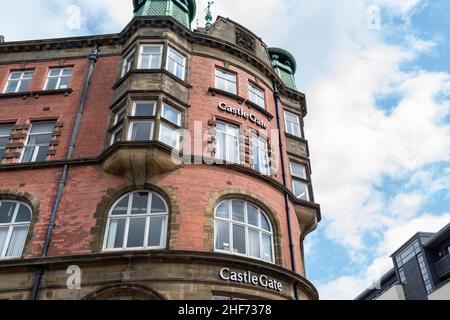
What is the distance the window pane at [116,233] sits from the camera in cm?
1421

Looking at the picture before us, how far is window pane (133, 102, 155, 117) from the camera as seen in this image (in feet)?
55.5

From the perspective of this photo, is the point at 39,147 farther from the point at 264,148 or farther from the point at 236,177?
the point at 264,148

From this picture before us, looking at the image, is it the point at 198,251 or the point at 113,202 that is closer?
the point at 198,251

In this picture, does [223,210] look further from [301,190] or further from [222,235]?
[301,190]

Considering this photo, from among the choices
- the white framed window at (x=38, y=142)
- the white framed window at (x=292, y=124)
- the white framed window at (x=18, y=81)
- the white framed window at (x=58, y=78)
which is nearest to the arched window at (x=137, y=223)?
the white framed window at (x=38, y=142)

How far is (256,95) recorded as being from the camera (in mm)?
20797

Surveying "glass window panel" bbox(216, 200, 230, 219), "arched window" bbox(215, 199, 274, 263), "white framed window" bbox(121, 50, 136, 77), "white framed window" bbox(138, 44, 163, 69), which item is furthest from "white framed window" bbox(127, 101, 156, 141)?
"arched window" bbox(215, 199, 274, 263)

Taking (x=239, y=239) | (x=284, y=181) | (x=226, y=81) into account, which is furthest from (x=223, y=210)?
(x=226, y=81)

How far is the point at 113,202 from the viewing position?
1520cm

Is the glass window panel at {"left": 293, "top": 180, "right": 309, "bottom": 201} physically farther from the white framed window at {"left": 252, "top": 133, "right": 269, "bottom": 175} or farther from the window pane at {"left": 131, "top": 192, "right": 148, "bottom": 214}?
the window pane at {"left": 131, "top": 192, "right": 148, "bottom": 214}

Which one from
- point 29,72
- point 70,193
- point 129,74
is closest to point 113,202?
point 70,193

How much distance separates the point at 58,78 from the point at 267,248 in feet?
43.0

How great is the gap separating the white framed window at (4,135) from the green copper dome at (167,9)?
8272mm

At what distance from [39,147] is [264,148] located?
9.74 metres
